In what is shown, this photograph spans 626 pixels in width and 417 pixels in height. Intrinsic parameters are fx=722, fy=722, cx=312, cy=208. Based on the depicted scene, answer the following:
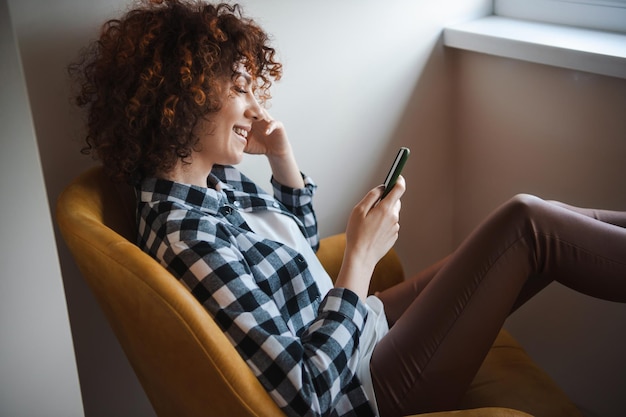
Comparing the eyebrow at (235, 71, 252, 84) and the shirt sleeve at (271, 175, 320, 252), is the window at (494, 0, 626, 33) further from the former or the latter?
the eyebrow at (235, 71, 252, 84)

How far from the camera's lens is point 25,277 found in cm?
90

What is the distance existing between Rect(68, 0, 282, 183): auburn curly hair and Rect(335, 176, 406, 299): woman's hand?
1.14 feet

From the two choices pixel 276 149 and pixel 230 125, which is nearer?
pixel 230 125

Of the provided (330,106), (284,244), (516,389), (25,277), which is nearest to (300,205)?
(284,244)

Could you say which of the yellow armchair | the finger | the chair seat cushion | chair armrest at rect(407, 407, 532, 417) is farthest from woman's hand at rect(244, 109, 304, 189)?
chair armrest at rect(407, 407, 532, 417)

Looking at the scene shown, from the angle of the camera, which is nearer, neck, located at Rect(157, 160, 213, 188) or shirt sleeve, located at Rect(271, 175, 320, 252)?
neck, located at Rect(157, 160, 213, 188)

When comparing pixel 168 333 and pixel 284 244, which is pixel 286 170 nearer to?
pixel 284 244

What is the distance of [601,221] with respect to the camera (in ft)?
4.78

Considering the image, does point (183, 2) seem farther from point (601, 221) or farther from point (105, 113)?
point (601, 221)

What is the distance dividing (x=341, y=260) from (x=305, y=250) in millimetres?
234

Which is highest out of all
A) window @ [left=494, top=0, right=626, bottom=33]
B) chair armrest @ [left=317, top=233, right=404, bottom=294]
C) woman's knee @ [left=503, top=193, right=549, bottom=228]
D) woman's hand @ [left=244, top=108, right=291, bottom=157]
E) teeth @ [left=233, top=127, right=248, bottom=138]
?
window @ [left=494, top=0, right=626, bottom=33]

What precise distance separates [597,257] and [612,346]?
1.92 feet

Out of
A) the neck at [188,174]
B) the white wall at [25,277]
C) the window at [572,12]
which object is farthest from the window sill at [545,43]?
the white wall at [25,277]

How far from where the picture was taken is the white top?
147 cm
